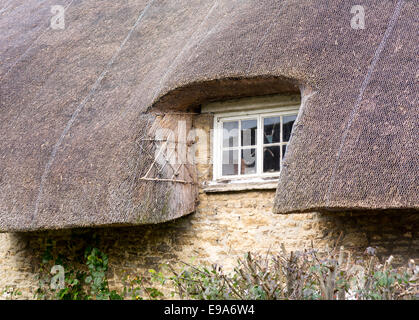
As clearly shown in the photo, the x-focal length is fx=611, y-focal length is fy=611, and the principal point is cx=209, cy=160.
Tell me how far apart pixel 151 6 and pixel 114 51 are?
1.07 m

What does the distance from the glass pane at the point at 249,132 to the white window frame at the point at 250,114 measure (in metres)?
0.06

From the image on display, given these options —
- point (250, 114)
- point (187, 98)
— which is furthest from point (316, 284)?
point (187, 98)

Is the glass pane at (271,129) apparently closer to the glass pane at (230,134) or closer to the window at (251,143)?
the window at (251,143)

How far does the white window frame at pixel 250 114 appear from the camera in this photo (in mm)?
6667

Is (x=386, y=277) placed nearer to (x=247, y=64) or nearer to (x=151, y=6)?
(x=247, y=64)

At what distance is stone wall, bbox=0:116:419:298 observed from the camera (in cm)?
587

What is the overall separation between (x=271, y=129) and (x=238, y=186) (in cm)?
74

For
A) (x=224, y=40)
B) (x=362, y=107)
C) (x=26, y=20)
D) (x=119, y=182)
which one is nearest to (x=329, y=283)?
(x=362, y=107)

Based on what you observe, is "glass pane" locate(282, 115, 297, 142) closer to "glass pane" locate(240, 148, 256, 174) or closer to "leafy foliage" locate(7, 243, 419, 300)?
"glass pane" locate(240, 148, 256, 174)

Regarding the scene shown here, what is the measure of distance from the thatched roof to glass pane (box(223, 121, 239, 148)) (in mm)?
368

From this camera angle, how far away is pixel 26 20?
991 cm

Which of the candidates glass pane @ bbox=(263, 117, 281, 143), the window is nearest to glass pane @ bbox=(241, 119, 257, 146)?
the window

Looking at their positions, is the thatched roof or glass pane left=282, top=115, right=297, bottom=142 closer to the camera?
the thatched roof

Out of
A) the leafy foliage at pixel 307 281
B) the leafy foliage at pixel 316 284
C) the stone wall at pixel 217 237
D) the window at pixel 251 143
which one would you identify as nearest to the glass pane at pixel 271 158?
the window at pixel 251 143
